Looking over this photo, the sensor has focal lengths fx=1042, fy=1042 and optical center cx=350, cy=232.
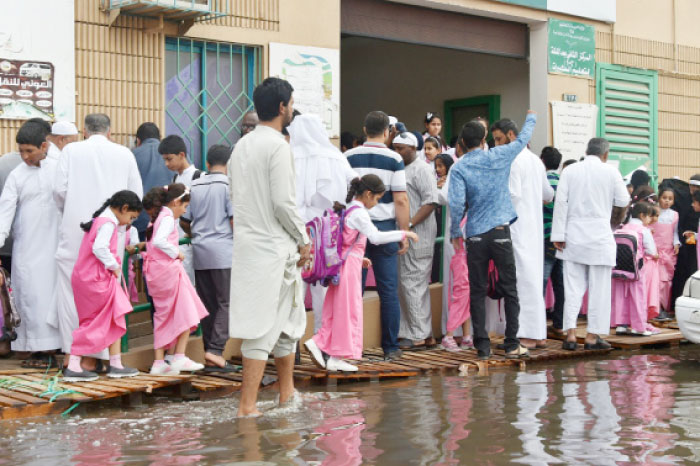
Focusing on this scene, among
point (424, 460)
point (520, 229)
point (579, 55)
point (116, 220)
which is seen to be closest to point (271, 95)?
point (116, 220)

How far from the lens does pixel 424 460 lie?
4.68 m

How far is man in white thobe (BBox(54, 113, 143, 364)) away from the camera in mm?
7016

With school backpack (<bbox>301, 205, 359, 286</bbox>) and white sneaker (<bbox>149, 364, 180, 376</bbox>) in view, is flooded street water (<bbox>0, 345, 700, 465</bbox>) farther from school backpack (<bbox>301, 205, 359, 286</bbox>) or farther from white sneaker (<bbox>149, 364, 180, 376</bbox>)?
school backpack (<bbox>301, 205, 359, 286</bbox>)

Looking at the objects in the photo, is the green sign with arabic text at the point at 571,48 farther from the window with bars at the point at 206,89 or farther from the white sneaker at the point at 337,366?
the white sneaker at the point at 337,366

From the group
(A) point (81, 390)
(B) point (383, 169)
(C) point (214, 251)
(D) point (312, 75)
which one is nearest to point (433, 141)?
(D) point (312, 75)

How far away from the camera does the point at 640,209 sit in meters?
9.96

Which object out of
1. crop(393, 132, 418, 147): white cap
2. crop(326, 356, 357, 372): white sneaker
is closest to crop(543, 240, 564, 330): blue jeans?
crop(393, 132, 418, 147): white cap

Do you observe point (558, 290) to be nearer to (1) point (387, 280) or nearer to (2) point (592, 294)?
(2) point (592, 294)

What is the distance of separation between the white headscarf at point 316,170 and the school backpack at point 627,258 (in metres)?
3.16

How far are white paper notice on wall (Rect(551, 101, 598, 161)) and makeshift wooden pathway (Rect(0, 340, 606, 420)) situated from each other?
5.26 m

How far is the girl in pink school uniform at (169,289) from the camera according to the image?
6.98m

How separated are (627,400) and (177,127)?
516 centimetres

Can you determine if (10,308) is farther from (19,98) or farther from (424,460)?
(424,460)

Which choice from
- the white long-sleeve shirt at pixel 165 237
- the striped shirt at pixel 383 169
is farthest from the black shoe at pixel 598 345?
the white long-sleeve shirt at pixel 165 237
